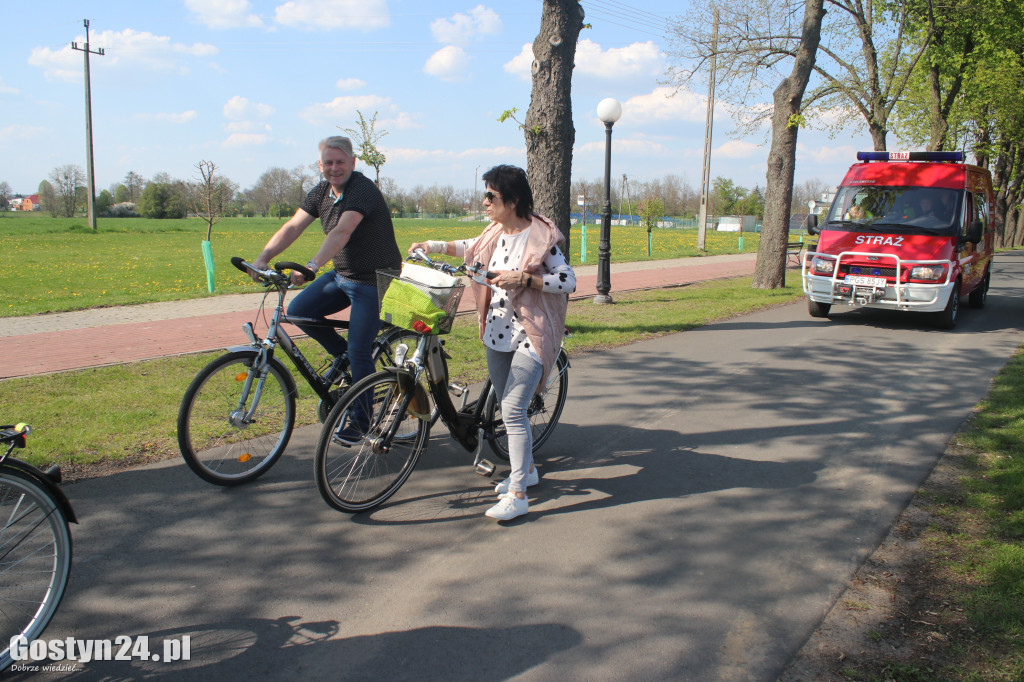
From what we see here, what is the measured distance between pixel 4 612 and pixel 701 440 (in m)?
4.30

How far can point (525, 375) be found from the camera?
3.83 metres

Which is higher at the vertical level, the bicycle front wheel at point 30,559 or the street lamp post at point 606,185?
the street lamp post at point 606,185

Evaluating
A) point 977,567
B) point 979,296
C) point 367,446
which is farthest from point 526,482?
point 979,296

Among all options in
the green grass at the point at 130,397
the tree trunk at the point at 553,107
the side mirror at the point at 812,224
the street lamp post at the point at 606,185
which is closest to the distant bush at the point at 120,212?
the street lamp post at the point at 606,185

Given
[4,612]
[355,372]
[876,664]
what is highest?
[355,372]

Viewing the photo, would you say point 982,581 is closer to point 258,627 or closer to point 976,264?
point 258,627

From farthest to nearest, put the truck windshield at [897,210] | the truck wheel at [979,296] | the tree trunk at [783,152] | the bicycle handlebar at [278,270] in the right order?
the tree trunk at [783,152]
the truck wheel at [979,296]
the truck windshield at [897,210]
the bicycle handlebar at [278,270]

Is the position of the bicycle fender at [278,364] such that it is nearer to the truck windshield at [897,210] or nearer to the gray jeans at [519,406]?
the gray jeans at [519,406]

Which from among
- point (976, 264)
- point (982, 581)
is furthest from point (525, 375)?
point (976, 264)

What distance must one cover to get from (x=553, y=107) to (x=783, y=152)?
301 inches

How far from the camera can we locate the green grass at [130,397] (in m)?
4.83

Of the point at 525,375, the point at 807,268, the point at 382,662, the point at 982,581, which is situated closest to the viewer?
the point at 382,662

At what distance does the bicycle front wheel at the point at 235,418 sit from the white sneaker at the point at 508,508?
1460mm

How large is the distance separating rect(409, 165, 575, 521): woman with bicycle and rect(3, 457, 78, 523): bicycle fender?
200 cm
